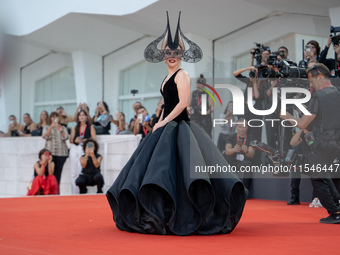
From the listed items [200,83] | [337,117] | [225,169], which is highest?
[200,83]

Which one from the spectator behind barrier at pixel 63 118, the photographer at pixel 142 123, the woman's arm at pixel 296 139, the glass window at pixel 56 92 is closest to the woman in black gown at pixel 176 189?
the woman's arm at pixel 296 139

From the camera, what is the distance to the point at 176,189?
3635mm

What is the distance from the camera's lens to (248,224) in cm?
433

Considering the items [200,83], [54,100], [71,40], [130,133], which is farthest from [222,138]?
[54,100]

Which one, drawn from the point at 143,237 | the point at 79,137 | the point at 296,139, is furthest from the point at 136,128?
the point at 143,237

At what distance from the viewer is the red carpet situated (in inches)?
112

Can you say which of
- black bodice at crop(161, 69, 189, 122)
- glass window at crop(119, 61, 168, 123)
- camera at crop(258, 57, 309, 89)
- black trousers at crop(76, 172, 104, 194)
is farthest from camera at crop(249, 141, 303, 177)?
glass window at crop(119, 61, 168, 123)

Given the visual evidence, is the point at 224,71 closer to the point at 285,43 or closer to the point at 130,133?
the point at 285,43

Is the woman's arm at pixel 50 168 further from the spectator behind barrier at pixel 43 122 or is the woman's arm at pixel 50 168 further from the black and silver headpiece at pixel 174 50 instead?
the black and silver headpiece at pixel 174 50

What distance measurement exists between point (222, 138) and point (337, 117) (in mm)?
3319

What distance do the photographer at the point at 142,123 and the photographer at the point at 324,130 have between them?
14.1ft

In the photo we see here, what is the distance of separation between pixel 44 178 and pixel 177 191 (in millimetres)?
5499

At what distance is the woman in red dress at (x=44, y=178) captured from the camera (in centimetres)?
857

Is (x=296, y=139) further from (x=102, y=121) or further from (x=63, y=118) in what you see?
(x=63, y=118)
